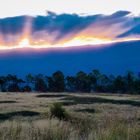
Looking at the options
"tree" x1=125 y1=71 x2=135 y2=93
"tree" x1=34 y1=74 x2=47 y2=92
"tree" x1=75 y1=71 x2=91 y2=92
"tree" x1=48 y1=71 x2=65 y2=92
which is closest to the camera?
"tree" x1=48 y1=71 x2=65 y2=92

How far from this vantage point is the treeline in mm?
144125

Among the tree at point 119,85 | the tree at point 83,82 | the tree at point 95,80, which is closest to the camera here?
the tree at point 119,85

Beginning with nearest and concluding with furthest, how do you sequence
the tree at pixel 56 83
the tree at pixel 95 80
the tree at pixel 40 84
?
1. the tree at pixel 56 83
2. the tree at pixel 40 84
3. the tree at pixel 95 80

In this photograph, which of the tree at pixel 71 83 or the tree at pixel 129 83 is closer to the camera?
the tree at pixel 129 83

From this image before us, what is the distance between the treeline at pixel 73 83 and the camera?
144125 millimetres

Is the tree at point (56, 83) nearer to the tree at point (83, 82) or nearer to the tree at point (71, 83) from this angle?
the tree at point (71, 83)

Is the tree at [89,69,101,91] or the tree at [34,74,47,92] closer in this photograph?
the tree at [34,74,47,92]

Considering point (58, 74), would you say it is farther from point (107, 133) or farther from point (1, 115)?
point (107, 133)

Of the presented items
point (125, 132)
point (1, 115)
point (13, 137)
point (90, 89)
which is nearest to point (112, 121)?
point (125, 132)

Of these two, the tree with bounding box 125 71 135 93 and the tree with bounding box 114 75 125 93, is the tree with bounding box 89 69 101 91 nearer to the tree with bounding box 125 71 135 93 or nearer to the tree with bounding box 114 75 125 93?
the tree with bounding box 114 75 125 93

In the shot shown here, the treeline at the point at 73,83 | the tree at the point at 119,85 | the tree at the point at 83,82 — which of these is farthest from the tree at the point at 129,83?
the tree at the point at 83,82

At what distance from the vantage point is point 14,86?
14688 cm

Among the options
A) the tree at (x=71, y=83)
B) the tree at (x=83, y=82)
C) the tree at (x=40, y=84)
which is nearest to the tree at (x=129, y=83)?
the tree at (x=83, y=82)

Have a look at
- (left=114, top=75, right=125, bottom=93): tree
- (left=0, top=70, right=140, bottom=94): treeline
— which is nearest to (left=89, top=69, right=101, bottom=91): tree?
(left=0, top=70, right=140, bottom=94): treeline
